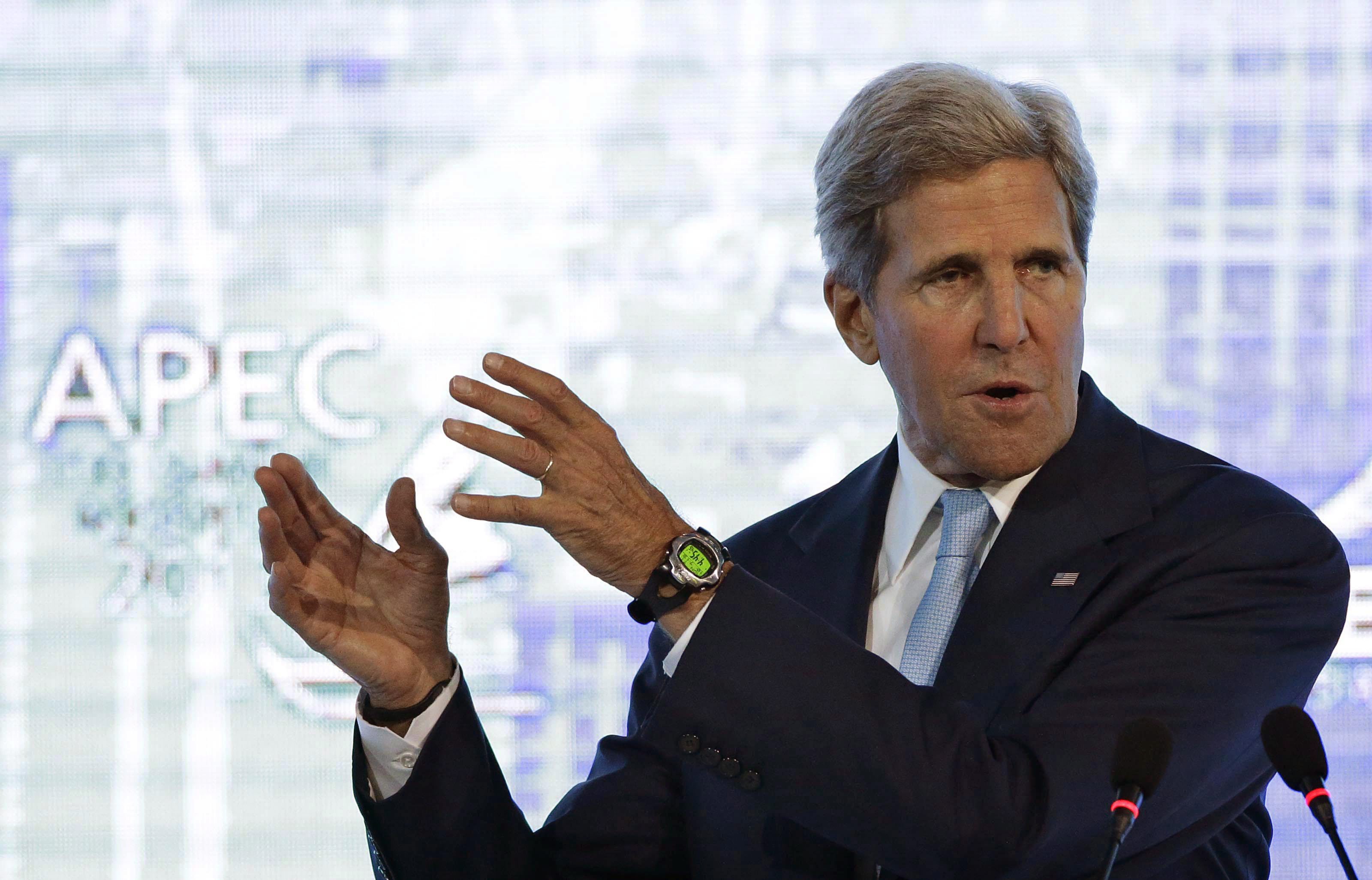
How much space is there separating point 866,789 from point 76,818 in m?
2.41

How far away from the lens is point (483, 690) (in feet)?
10.6

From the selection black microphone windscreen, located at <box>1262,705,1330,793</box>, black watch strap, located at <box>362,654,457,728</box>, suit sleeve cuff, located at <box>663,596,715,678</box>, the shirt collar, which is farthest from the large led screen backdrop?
black microphone windscreen, located at <box>1262,705,1330,793</box>

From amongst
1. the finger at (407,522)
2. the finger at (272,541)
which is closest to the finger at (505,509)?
the finger at (407,522)

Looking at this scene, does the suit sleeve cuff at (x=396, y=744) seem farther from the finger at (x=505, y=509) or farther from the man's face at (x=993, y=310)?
the man's face at (x=993, y=310)

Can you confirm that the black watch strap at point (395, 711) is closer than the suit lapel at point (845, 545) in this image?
Yes

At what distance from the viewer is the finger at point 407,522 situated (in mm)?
1728

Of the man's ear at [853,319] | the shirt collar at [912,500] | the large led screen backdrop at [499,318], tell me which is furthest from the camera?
the large led screen backdrop at [499,318]

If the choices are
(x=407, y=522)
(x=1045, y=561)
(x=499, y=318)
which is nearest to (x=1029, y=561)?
(x=1045, y=561)

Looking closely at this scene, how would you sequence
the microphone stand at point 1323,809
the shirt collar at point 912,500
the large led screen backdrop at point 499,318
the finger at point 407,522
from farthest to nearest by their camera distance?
the large led screen backdrop at point 499,318, the shirt collar at point 912,500, the finger at point 407,522, the microphone stand at point 1323,809

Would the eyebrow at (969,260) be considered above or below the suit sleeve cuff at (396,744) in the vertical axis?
above

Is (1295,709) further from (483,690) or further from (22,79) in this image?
(22,79)

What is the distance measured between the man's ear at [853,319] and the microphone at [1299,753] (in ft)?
3.03

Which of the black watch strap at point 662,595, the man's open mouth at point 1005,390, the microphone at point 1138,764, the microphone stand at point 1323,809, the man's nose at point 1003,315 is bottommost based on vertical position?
the microphone stand at point 1323,809

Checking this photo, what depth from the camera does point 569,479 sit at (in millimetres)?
1478
